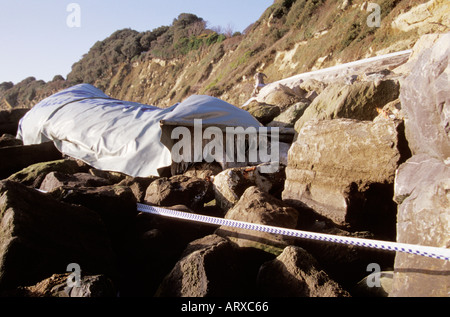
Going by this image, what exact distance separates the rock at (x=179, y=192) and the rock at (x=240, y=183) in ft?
0.55

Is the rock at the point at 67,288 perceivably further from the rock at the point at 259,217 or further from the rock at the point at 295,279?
the rock at the point at 259,217

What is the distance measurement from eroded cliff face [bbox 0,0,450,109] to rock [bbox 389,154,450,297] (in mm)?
9881

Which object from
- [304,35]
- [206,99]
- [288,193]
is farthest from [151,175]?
[304,35]

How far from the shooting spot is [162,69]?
34062 millimetres

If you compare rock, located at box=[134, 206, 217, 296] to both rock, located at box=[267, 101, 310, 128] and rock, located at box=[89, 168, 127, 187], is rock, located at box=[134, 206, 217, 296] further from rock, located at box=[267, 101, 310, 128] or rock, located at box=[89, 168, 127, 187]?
rock, located at box=[267, 101, 310, 128]

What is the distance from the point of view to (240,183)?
12.0ft

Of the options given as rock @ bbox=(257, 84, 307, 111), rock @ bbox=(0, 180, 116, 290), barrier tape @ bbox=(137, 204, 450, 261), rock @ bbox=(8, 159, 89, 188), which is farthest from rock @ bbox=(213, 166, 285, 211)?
rock @ bbox=(257, 84, 307, 111)

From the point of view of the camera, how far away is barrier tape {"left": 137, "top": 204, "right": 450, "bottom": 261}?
5.65 feet

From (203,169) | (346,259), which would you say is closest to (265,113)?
(203,169)

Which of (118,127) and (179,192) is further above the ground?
(118,127)

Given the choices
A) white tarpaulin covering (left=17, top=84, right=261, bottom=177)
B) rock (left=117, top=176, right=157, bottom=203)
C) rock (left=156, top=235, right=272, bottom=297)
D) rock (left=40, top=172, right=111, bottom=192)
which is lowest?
rock (left=156, top=235, right=272, bottom=297)

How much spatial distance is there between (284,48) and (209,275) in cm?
1896

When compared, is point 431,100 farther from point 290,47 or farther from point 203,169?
point 290,47
